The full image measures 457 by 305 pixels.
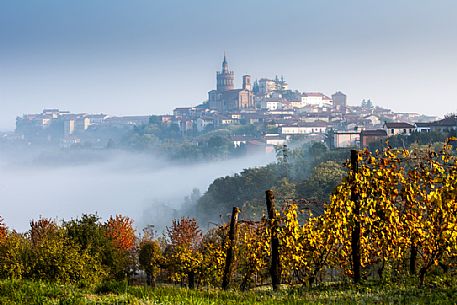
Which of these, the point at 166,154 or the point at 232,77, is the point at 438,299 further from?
the point at 232,77

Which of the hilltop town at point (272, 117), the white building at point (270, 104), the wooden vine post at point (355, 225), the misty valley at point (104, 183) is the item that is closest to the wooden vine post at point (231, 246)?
the wooden vine post at point (355, 225)

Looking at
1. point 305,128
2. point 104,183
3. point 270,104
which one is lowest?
point 104,183

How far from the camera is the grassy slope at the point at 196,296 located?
5973 mm

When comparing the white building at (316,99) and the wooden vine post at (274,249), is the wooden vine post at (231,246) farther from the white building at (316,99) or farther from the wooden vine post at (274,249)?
the white building at (316,99)

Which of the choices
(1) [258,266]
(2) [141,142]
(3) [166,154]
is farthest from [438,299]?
(2) [141,142]

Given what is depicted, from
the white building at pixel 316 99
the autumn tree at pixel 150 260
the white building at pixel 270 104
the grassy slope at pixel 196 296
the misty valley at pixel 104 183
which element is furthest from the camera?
the white building at pixel 316 99

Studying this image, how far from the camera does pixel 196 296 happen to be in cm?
652

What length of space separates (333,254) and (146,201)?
105049mm

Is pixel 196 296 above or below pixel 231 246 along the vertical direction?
above

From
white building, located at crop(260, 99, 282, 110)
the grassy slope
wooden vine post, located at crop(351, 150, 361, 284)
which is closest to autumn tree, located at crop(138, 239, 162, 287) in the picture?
wooden vine post, located at crop(351, 150, 361, 284)

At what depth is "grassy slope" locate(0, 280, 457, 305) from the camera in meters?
5.97

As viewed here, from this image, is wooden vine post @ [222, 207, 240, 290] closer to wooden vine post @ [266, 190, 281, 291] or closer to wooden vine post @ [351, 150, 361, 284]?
wooden vine post @ [266, 190, 281, 291]

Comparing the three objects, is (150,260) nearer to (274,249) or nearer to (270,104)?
(274,249)

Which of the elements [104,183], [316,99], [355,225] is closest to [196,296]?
[355,225]
